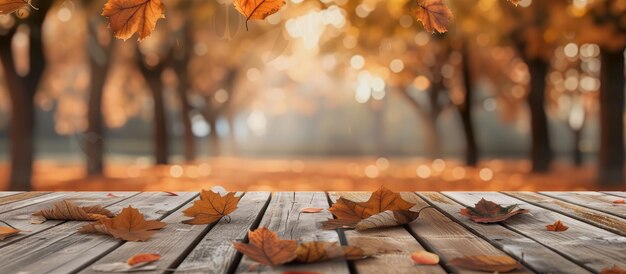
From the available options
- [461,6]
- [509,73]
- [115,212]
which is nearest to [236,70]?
[509,73]

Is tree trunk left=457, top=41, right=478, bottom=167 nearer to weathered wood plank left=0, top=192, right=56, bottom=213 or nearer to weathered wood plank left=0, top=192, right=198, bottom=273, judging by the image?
weathered wood plank left=0, top=192, right=56, bottom=213

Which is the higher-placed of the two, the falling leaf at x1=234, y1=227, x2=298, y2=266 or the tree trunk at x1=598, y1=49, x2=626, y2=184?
the tree trunk at x1=598, y1=49, x2=626, y2=184

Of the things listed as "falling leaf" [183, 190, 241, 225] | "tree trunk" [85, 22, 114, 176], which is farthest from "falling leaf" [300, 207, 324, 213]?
"tree trunk" [85, 22, 114, 176]

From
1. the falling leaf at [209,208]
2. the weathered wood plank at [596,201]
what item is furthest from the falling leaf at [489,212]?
the falling leaf at [209,208]

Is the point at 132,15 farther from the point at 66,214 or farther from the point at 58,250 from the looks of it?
the point at 66,214

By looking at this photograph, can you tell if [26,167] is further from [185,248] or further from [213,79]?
[213,79]

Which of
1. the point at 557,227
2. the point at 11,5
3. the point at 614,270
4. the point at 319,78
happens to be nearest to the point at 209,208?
the point at 11,5
